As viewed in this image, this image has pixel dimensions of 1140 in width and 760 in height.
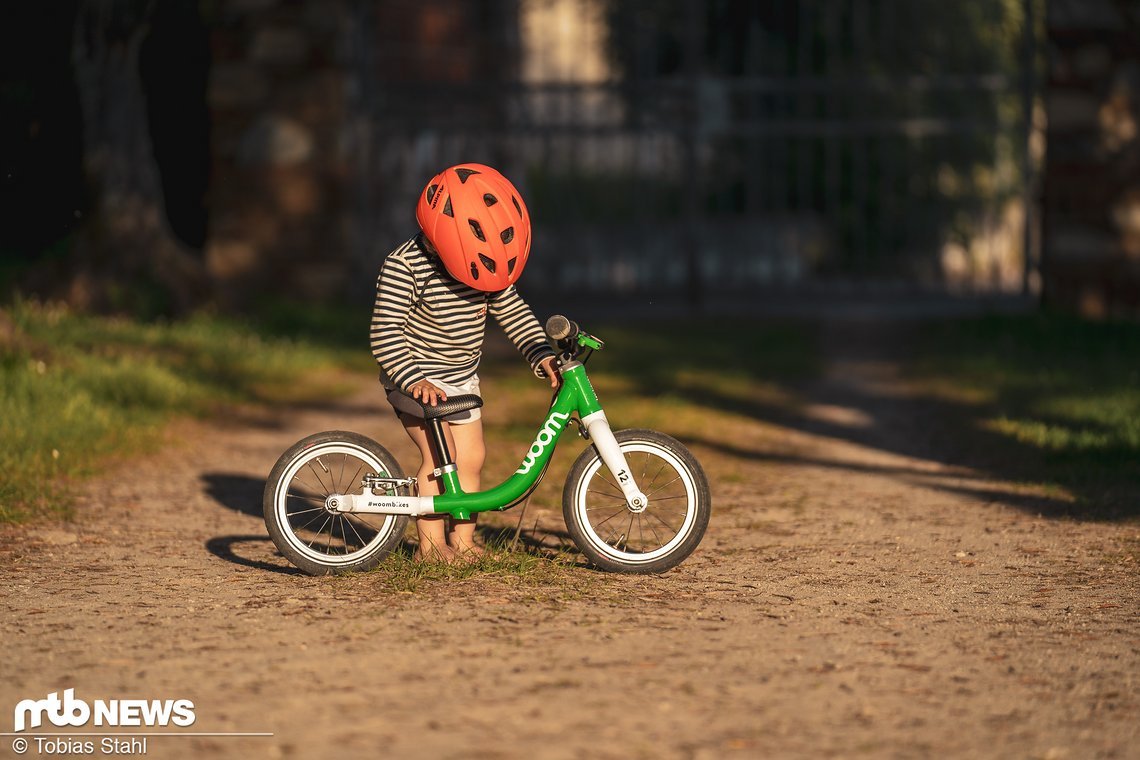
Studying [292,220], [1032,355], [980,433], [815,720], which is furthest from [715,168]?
[815,720]

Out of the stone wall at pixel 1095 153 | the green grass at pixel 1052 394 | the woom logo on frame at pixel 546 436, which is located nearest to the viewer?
the woom logo on frame at pixel 546 436

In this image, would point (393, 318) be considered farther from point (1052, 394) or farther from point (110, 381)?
point (1052, 394)

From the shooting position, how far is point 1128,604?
17.2ft

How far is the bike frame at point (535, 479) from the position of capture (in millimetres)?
5500

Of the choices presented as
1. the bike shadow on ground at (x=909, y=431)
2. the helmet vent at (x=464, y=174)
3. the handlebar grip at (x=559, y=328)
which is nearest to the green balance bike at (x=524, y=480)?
the handlebar grip at (x=559, y=328)

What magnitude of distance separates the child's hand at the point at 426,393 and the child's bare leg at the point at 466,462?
0.26 m

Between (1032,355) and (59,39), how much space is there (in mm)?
7629

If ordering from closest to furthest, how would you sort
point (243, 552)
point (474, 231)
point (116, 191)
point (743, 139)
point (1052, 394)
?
point (474, 231) → point (243, 552) → point (1052, 394) → point (116, 191) → point (743, 139)

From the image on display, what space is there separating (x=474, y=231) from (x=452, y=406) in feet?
1.95

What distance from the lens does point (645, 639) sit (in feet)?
15.6

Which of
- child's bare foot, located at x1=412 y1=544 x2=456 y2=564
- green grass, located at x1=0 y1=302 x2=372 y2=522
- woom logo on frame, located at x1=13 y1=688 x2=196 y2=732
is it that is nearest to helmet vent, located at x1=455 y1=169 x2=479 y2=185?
child's bare foot, located at x1=412 y1=544 x2=456 y2=564

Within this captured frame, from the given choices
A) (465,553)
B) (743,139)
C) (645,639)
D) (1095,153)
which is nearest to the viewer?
(645,639)

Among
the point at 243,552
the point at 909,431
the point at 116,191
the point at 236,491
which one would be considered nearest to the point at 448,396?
the point at 243,552

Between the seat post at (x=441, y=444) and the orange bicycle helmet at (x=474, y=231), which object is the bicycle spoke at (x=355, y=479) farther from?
the orange bicycle helmet at (x=474, y=231)
